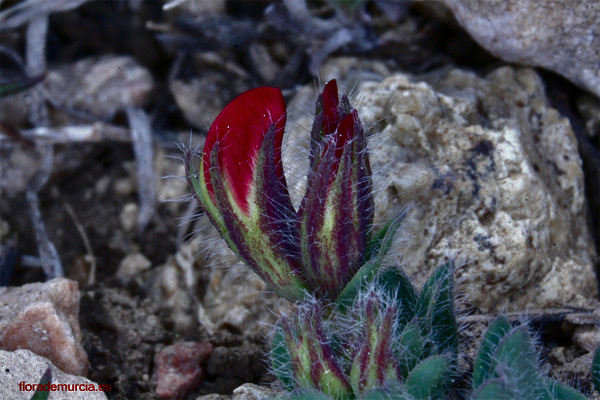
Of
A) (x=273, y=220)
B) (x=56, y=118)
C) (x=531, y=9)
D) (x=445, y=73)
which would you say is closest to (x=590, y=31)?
(x=531, y=9)

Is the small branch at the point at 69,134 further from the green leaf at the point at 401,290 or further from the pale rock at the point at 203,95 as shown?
the green leaf at the point at 401,290

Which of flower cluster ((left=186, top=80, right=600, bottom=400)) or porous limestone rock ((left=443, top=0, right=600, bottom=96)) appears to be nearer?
flower cluster ((left=186, top=80, right=600, bottom=400))

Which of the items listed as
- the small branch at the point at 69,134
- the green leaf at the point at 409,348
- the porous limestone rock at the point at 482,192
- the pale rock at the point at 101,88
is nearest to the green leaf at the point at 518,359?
the green leaf at the point at 409,348

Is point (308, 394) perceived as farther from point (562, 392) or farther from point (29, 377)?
point (29, 377)

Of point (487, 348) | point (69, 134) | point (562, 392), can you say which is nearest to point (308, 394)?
point (487, 348)

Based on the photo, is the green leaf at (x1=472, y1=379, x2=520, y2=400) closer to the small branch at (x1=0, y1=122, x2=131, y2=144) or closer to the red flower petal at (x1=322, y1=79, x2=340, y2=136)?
the red flower petal at (x1=322, y1=79, x2=340, y2=136)

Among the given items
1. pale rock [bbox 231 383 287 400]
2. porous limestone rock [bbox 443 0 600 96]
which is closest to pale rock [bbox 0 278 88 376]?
pale rock [bbox 231 383 287 400]
